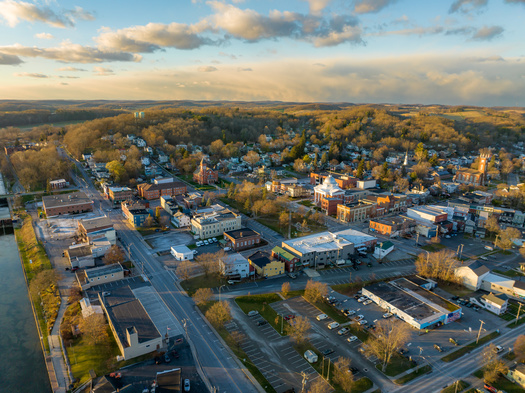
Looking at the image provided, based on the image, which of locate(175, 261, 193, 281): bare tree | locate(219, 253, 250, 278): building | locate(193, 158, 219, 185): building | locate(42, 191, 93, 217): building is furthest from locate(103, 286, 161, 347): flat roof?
locate(193, 158, 219, 185): building

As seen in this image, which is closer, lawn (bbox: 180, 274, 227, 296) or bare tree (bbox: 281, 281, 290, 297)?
bare tree (bbox: 281, 281, 290, 297)

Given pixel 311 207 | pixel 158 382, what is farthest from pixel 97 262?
pixel 311 207

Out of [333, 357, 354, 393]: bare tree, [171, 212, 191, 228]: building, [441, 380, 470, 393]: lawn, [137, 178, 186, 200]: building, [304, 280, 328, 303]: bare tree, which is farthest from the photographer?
[137, 178, 186, 200]: building

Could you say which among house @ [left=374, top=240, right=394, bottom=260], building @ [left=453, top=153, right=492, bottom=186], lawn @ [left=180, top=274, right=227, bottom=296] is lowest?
lawn @ [left=180, top=274, right=227, bottom=296]

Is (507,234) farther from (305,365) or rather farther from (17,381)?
(17,381)

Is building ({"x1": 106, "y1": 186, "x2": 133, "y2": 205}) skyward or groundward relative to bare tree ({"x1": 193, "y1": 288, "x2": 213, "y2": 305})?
skyward

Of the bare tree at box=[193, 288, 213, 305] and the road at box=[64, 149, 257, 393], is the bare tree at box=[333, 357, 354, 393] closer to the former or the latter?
the road at box=[64, 149, 257, 393]

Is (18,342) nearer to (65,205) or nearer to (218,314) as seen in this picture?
(218,314)

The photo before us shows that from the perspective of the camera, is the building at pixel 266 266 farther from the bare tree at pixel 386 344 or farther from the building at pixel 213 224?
the bare tree at pixel 386 344

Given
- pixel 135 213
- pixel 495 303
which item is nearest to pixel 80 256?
pixel 135 213
